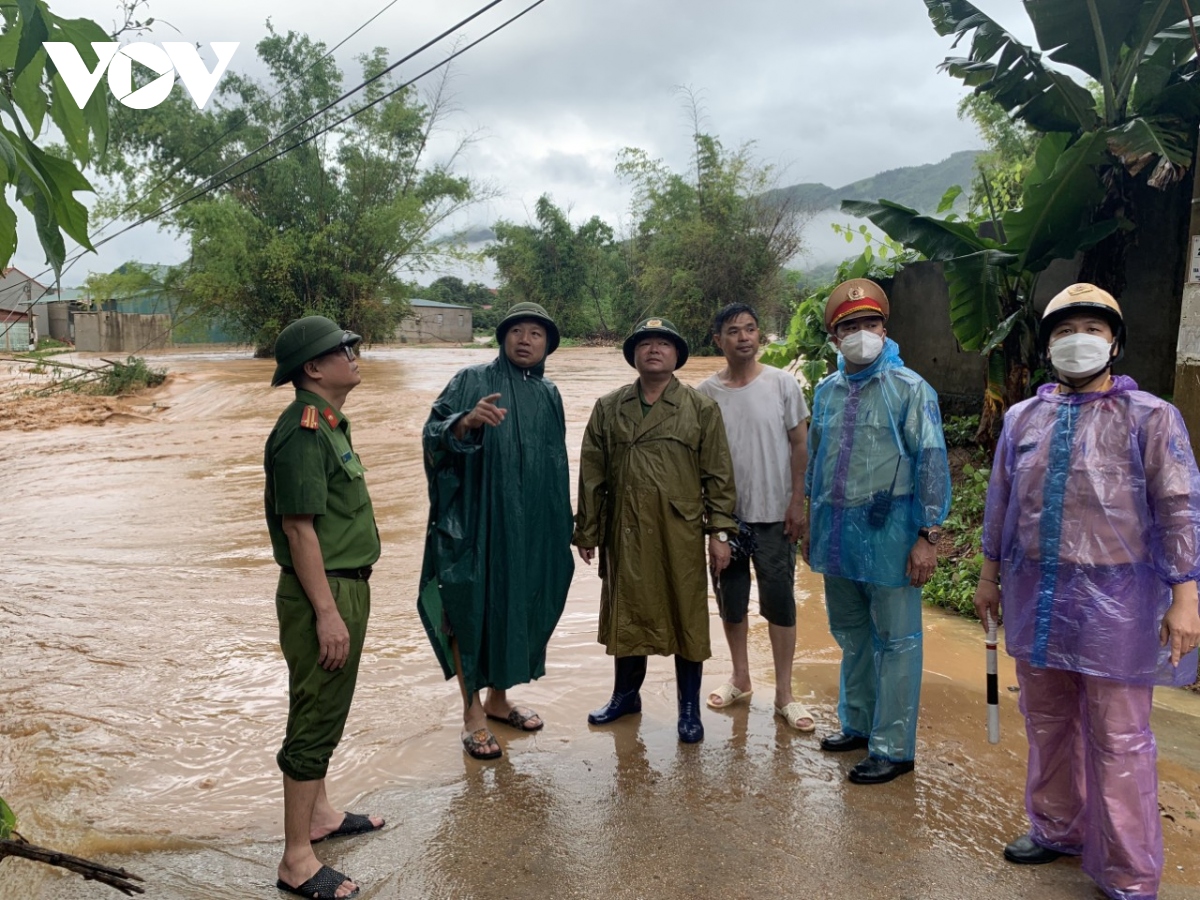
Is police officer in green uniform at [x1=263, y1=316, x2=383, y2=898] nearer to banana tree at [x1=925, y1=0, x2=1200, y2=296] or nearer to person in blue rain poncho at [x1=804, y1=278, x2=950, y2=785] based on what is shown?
person in blue rain poncho at [x1=804, y1=278, x2=950, y2=785]

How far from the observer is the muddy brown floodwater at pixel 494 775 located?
2.96 meters

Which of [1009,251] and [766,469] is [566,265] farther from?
[766,469]

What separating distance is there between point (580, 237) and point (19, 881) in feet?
132

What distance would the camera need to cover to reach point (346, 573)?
2.90 metres

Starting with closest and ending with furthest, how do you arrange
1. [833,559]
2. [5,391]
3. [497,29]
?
[833,559], [497,29], [5,391]

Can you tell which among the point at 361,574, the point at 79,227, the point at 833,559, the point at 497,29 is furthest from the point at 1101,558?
the point at 497,29

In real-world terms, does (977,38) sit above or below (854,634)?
above

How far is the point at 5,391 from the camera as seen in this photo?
2092 cm

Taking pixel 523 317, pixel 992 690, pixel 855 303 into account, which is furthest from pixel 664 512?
pixel 992 690

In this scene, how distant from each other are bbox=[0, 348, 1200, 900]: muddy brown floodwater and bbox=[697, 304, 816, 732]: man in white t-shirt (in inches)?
21.8

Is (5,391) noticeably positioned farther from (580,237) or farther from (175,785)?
(580,237)

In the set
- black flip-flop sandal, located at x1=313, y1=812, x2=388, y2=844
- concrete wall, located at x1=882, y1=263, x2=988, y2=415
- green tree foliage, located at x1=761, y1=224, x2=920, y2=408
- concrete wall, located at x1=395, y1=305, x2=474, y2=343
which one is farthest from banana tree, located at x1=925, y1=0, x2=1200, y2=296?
concrete wall, located at x1=395, y1=305, x2=474, y2=343

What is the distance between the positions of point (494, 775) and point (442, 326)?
1626 inches

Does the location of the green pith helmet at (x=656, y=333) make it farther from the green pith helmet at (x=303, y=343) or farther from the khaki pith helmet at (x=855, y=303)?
the green pith helmet at (x=303, y=343)
